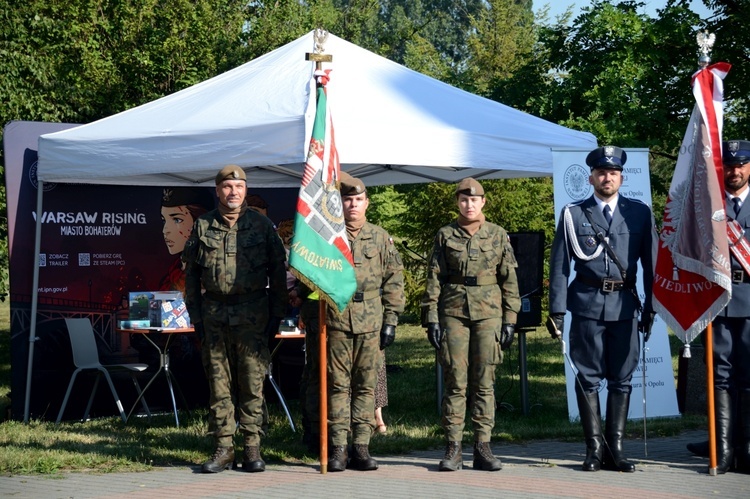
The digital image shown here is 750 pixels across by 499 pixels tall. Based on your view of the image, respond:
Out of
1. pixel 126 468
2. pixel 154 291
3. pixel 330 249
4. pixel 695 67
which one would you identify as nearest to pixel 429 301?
pixel 330 249

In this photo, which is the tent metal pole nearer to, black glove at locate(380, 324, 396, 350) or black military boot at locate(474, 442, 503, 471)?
black glove at locate(380, 324, 396, 350)

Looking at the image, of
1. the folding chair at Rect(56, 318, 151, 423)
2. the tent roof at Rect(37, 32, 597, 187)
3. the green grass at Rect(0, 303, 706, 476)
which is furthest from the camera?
the folding chair at Rect(56, 318, 151, 423)

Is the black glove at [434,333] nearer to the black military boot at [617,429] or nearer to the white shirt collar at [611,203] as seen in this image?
the black military boot at [617,429]

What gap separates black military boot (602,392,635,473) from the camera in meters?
7.11

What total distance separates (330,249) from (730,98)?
34.6 feet

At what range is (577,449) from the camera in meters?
8.16

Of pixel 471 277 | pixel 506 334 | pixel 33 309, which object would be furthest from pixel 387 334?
pixel 33 309

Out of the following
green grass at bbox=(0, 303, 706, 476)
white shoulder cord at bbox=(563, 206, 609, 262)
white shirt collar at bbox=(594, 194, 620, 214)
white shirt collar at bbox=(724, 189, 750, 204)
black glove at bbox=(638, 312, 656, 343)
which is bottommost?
green grass at bbox=(0, 303, 706, 476)

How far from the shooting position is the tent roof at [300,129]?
784 centimetres

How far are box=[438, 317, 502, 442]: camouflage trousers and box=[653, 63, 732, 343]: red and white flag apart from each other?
124 cm

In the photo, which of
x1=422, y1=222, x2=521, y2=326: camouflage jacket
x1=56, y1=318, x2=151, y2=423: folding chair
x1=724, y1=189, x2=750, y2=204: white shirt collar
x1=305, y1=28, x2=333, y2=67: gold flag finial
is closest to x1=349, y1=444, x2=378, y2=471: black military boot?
x1=422, y1=222, x2=521, y2=326: camouflage jacket

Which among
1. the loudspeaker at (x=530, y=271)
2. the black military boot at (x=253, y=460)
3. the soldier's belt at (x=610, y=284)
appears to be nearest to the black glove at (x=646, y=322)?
the soldier's belt at (x=610, y=284)

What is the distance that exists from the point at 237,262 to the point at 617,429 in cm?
290

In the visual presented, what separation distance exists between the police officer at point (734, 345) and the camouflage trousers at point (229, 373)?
3.21 meters
